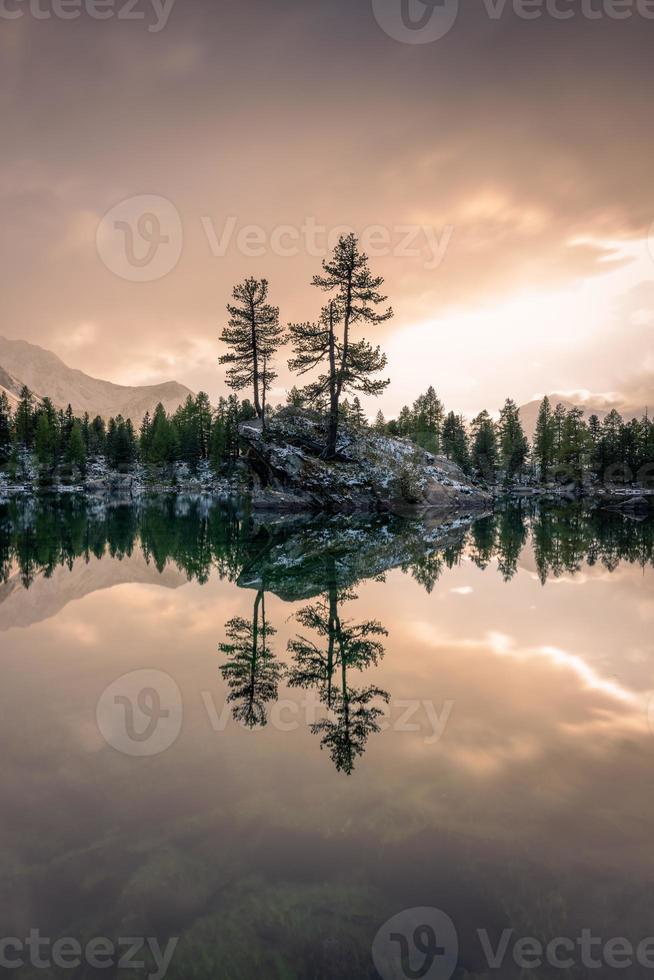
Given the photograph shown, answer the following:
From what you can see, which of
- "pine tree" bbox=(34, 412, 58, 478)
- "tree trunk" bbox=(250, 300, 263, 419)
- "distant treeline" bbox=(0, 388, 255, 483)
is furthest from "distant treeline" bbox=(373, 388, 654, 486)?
"pine tree" bbox=(34, 412, 58, 478)

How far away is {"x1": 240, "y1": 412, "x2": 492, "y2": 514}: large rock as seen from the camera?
118 feet

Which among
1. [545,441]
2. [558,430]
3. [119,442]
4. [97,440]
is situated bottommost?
[545,441]

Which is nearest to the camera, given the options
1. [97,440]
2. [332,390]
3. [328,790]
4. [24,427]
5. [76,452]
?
[328,790]

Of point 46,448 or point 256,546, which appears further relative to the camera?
point 46,448

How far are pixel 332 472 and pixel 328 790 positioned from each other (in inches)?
1264

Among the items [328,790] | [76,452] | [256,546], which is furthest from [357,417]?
[76,452]

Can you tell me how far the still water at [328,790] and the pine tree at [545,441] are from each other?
293 feet

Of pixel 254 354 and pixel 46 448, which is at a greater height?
pixel 46 448

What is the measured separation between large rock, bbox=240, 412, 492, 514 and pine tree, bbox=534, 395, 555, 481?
59.5 meters

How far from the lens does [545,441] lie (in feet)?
298

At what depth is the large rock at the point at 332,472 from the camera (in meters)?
36.0

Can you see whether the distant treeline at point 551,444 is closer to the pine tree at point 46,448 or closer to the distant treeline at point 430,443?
the distant treeline at point 430,443

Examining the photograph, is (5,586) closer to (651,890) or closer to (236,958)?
(236,958)

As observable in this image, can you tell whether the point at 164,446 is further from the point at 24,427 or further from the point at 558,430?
the point at 558,430
